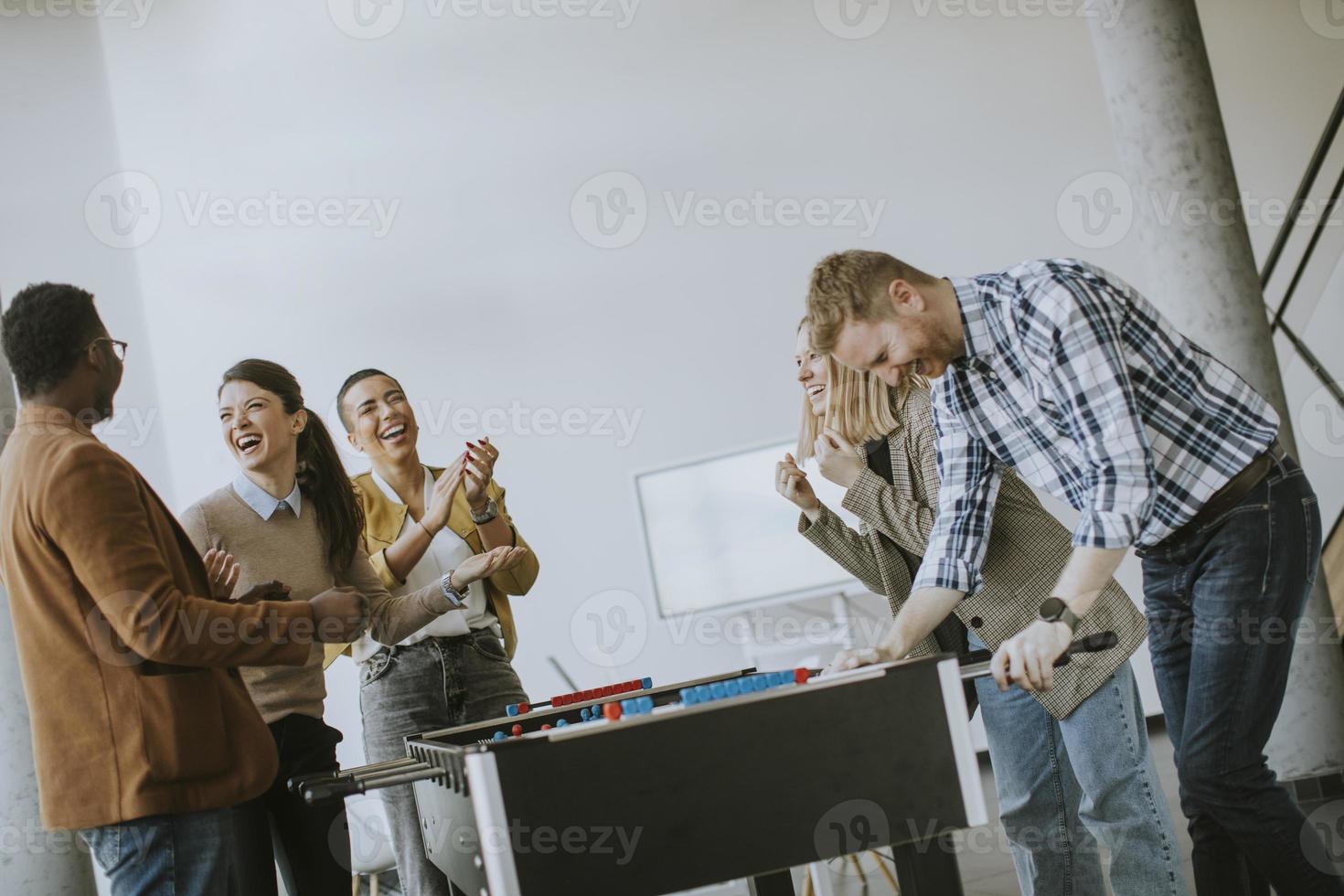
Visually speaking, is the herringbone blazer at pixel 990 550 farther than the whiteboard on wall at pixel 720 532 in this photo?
No

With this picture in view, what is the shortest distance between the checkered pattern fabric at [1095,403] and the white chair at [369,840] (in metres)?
2.97

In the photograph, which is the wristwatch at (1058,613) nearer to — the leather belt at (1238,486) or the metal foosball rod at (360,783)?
the leather belt at (1238,486)

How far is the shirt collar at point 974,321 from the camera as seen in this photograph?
2.16 meters

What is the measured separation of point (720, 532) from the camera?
5625mm

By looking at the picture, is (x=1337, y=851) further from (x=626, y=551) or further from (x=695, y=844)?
(x=626, y=551)

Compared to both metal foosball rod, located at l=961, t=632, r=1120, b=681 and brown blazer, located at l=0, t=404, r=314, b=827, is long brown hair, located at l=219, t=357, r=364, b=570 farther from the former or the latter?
metal foosball rod, located at l=961, t=632, r=1120, b=681

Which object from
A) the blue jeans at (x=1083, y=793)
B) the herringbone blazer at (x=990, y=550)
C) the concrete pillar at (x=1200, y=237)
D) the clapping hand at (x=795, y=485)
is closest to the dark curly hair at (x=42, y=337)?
the clapping hand at (x=795, y=485)

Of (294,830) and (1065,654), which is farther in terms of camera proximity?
(294,830)

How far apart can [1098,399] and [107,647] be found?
1734mm

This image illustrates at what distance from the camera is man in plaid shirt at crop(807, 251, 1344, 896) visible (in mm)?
1937

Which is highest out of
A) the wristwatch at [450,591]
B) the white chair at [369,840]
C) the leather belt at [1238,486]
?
the wristwatch at [450,591]

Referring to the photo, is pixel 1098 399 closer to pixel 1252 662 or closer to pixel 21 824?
pixel 1252 662

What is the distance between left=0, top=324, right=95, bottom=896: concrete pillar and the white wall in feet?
8.84

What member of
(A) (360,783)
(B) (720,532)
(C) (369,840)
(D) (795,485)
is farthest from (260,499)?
(B) (720,532)
